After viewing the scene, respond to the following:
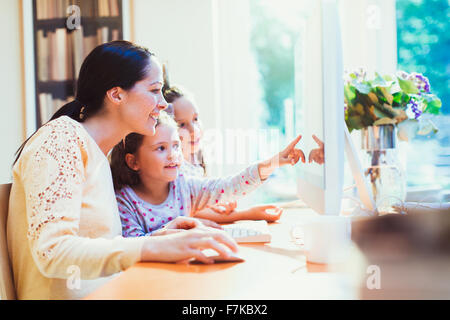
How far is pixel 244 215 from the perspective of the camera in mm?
1408

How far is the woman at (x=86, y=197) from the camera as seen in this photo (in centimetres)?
74

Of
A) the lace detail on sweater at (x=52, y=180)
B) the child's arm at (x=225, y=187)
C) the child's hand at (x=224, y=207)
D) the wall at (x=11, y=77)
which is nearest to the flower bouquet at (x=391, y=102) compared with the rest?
the child's arm at (x=225, y=187)

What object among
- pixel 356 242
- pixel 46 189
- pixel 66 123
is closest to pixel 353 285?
pixel 356 242

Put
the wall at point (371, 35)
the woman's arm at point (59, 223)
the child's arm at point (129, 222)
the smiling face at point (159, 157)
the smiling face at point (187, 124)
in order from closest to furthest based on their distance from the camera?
the woman's arm at point (59, 223) < the child's arm at point (129, 222) < the smiling face at point (159, 157) < the smiling face at point (187, 124) < the wall at point (371, 35)

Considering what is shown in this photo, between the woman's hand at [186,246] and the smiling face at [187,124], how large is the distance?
106cm

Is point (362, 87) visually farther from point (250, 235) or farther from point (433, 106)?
point (250, 235)

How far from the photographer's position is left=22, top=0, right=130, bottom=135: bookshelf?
2.58 meters

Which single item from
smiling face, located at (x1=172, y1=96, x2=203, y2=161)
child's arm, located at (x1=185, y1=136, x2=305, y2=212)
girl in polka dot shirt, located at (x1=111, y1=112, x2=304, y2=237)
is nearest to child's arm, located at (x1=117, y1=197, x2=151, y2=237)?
girl in polka dot shirt, located at (x1=111, y1=112, x2=304, y2=237)

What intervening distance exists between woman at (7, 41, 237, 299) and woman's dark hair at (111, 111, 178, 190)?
0.69ft

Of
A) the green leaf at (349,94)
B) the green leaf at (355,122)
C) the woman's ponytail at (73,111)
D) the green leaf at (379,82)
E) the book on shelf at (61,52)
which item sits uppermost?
the book on shelf at (61,52)

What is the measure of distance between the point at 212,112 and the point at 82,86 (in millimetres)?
1407

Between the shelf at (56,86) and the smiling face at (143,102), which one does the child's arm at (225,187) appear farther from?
the shelf at (56,86)

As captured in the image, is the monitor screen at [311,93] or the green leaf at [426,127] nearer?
the monitor screen at [311,93]

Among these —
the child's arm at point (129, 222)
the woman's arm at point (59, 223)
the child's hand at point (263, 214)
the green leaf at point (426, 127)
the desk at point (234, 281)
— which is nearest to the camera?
the desk at point (234, 281)
